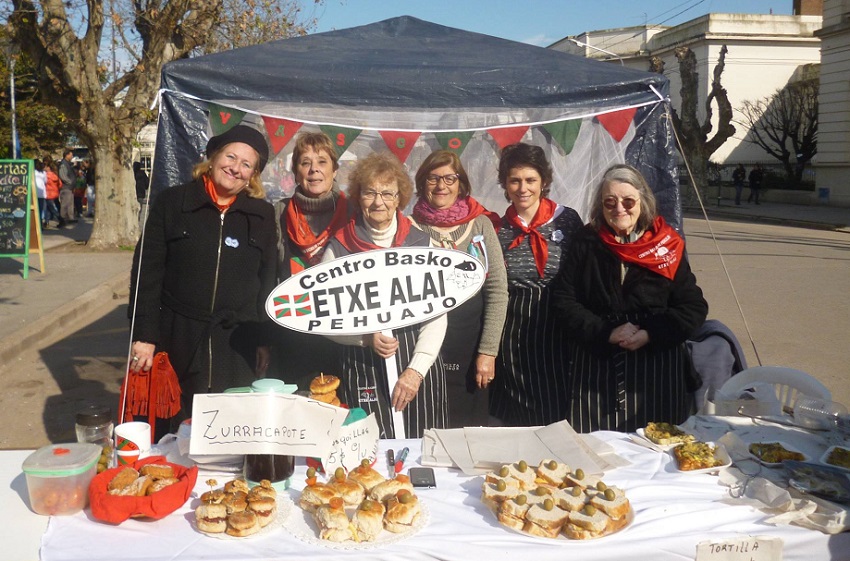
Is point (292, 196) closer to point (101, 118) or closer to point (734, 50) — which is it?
point (101, 118)

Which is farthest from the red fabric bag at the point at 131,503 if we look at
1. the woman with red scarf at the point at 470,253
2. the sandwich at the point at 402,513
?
the woman with red scarf at the point at 470,253

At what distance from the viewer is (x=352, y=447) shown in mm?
2475

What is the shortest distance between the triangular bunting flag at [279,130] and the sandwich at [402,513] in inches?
84.5

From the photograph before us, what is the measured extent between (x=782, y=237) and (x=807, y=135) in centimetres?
1943

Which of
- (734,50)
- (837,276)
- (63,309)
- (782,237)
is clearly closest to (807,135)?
(734,50)

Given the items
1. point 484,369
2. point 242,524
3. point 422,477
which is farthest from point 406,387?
point 242,524

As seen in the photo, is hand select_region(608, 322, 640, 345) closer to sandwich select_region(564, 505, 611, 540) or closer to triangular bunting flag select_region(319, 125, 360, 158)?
sandwich select_region(564, 505, 611, 540)

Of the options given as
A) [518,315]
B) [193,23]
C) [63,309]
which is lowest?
[63,309]

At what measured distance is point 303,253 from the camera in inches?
142

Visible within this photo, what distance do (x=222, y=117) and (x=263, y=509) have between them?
7.22 feet

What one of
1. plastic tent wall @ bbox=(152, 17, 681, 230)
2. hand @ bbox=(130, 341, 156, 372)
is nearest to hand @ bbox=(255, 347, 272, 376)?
hand @ bbox=(130, 341, 156, 372)

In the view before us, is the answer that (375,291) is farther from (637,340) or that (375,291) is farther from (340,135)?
(637,340)

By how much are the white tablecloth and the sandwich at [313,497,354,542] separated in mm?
43

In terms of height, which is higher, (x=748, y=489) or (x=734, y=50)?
(x=734, y=50)
